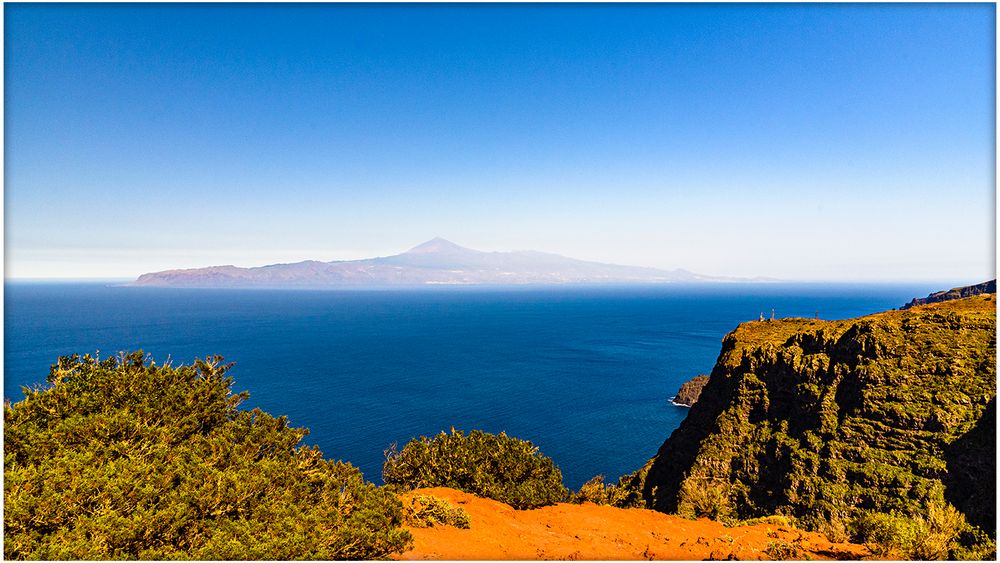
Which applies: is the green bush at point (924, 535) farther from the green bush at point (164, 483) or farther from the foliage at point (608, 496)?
the green bush at point (164, 483)

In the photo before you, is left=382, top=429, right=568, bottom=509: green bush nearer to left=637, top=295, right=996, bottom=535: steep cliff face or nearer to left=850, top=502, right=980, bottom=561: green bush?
left=637, top=295, right=996, bottom=535: steep cliff face

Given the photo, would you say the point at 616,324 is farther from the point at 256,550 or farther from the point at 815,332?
the point at 256,550

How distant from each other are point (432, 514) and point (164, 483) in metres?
7.64

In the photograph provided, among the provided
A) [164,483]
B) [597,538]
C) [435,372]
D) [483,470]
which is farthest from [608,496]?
[435,372]

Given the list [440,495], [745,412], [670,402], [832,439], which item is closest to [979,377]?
[832,439]

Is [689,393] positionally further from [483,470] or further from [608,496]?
[483,470]

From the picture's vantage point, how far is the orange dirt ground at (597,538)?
13117 millimetres

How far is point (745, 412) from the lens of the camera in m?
22.0

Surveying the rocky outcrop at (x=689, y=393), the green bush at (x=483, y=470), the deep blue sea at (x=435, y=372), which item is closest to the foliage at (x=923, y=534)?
Result: the green bush at (x=483, y=470)

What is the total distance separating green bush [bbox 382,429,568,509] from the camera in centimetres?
1920

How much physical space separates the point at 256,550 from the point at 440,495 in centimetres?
892

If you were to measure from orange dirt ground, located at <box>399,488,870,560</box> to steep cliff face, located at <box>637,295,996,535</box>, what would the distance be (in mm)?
2284

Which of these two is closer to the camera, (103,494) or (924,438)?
(103,494)

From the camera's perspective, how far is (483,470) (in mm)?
19922
